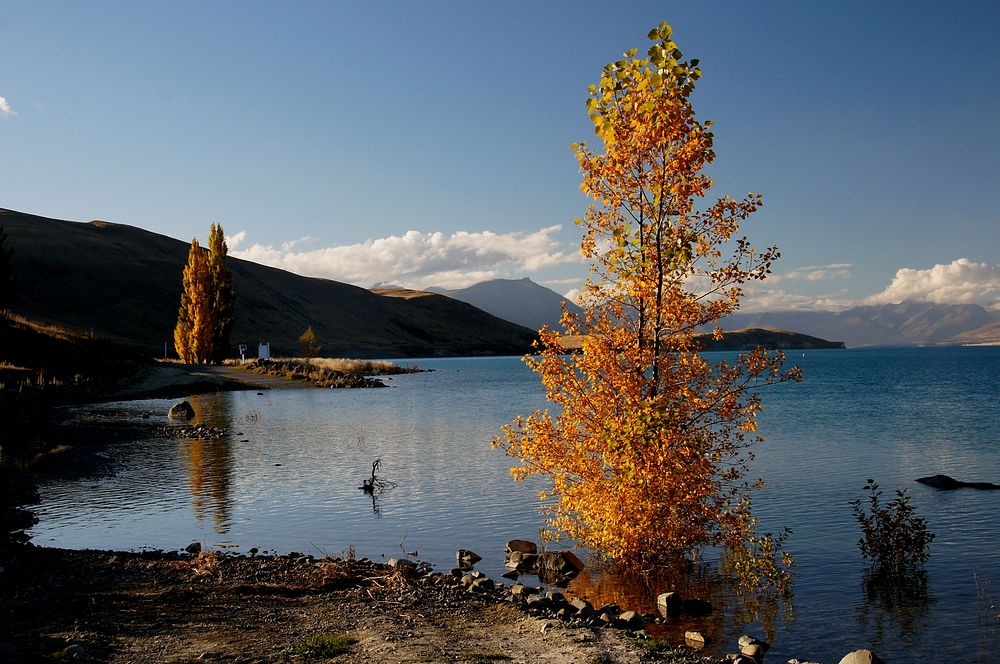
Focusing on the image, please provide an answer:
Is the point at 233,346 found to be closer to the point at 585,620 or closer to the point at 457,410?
the point at 457,410

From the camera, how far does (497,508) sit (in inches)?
885

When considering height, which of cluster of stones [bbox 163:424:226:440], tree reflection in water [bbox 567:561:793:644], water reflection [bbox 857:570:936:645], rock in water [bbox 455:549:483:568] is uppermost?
cluster of stones [bbox 163:424:226:440]

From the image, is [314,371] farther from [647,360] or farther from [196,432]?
[647,360]

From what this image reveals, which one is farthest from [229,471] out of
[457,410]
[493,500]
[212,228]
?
[212,228]

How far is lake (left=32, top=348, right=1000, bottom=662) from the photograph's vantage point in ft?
43.3

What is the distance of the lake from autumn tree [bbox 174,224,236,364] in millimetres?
36758

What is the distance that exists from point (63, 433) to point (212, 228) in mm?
57191

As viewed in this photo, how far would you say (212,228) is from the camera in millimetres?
88688

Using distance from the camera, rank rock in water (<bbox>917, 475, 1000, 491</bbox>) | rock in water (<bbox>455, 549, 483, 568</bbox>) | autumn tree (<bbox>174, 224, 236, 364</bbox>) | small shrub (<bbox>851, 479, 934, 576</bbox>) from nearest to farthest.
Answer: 1. small shrub (<bbox>851, 479, 934, 576</bbox>)
2. rock in water (<bbox>455, 549, 483, 568</bbox>)
3. rock in water (<bbox>917, 475, 1000, 491</bbox>)
4. autumn tree (<bbox>174, 224, 236, 364</bbox>)

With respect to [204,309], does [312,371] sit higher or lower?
lower

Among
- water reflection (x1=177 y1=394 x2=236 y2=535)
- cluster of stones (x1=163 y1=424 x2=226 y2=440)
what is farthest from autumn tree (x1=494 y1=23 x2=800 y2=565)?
cluster of stones (x1=163 y1=424 x2=226 y2=440)

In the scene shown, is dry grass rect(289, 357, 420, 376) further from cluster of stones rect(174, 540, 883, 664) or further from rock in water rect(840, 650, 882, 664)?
rock in water rect(840, 650, 882, 664)

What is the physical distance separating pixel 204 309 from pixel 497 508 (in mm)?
69036

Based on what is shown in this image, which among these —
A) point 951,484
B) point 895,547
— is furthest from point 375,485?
point 951,484
